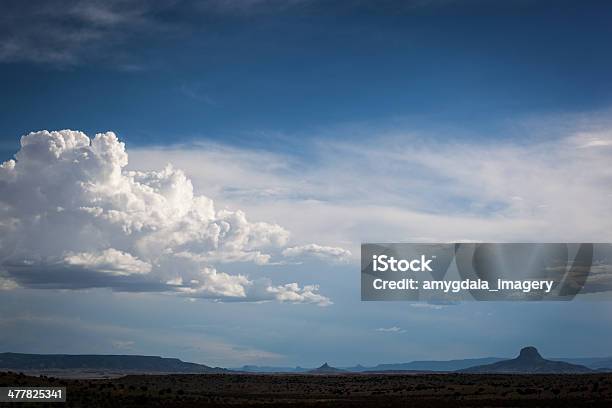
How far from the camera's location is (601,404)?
66.9m

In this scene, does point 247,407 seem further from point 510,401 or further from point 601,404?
point 601,404

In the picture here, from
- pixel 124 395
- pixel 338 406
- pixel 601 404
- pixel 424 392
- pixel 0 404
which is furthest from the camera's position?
pixel 424 392

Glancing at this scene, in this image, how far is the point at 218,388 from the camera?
114938mm

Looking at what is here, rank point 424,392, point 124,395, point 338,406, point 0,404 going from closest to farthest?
1. point 0,404
2. point 338,406
3. point 124,395
4. point 424,392

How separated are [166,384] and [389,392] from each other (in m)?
39.2

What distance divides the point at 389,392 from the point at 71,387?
141 ft

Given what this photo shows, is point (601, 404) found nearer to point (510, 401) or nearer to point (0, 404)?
point (510, 401)

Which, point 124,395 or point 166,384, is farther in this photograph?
point 166,384

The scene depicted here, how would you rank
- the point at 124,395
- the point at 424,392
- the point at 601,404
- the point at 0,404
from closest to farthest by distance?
the point at 0,404 → the point at 601,404 → the point at 124,395 → the point at 424,392

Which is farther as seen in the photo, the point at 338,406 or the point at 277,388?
the point at 277,388

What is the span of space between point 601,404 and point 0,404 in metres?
54.4

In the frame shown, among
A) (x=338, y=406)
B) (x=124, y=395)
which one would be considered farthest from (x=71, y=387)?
(x=338, y=406)

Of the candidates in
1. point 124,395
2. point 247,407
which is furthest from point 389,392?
point 124,395

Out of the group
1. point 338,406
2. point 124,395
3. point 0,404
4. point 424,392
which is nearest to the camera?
point 0,404
